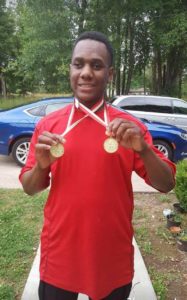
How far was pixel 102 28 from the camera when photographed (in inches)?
755

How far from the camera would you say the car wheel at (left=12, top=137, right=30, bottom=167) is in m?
8.45

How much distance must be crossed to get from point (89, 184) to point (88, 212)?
0.13 m

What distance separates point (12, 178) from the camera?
767cm

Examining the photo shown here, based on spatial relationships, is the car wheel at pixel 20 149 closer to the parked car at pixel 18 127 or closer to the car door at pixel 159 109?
the parked car at pixel 18 127

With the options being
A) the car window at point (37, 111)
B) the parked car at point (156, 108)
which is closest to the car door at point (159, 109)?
the parked car at point (156, 108)

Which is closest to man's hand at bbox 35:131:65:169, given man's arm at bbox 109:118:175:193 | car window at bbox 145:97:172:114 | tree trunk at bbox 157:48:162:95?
man's arm at bbox 109:118:175:193

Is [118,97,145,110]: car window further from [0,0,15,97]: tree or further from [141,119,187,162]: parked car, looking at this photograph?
[0,0,15,97]: tree

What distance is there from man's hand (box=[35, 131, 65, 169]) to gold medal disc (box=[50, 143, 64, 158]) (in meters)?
0.02

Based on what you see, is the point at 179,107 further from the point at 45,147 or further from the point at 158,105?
the point at 45,147

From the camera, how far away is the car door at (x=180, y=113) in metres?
11.0

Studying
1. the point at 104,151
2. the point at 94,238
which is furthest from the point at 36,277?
the point at 104,151

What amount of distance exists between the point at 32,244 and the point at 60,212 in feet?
9.40

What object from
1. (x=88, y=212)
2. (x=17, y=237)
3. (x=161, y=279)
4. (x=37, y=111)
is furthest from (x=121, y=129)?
(x=37, y=111)

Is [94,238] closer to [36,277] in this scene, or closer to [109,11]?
[36,277]
